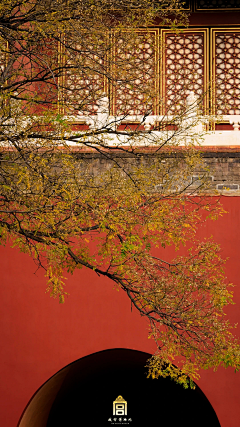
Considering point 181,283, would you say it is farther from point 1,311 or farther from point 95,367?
point 95,367

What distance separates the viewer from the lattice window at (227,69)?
21.3 ft

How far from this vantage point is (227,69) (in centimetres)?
662

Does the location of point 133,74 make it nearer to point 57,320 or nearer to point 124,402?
point 57,320

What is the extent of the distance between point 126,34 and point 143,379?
5.77 metres

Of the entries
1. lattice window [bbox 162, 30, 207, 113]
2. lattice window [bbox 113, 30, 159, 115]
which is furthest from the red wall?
lattice window [bbox 162, 30, 207, 113]

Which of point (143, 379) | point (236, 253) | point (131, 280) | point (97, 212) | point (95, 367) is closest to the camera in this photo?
point (97, 212)

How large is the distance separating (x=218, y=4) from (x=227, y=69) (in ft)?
3.02

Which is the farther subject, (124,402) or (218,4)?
(124,402)

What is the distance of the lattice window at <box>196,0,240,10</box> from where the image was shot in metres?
6.68

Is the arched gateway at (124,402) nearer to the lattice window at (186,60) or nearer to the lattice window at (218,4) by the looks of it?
the lattice window at (186,60)

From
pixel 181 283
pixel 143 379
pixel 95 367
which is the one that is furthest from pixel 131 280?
pixel 143 379

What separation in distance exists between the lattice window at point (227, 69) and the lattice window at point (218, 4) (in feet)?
1.10

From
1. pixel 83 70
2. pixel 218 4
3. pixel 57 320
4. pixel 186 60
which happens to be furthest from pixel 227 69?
pixel 57 320

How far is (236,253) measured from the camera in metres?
5.23
